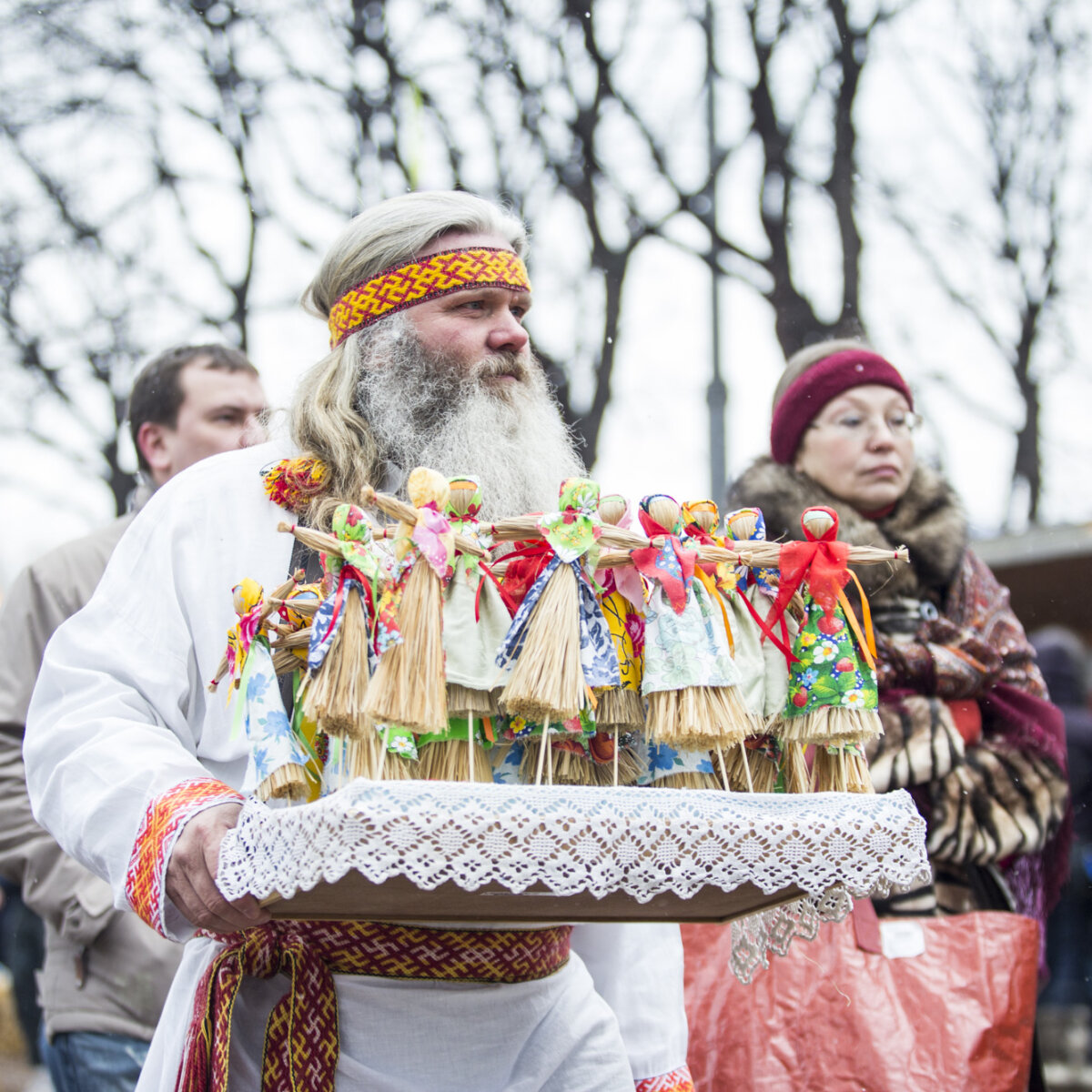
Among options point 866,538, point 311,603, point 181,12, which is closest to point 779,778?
point 311,603

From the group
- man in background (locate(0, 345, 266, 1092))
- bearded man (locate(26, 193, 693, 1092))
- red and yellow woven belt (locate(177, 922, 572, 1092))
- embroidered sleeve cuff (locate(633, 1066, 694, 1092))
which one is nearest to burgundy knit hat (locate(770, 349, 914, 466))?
bearded man (locate(26, 193, 693, 1092))

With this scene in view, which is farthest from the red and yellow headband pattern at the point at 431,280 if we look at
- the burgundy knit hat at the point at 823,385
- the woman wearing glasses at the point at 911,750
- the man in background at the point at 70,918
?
the burgundy knit hat at the point at 823,385

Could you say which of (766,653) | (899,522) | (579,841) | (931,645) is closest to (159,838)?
(579,841)

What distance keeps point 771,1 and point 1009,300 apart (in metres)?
2.56

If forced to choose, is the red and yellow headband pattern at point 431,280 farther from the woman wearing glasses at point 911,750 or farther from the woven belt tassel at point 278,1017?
the woven belt tassel at point 278,1017

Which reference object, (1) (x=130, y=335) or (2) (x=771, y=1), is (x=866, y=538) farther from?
(1) (x=130, y=335)

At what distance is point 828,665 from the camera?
1838 millimetres

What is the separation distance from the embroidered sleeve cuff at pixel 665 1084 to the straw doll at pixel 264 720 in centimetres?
100

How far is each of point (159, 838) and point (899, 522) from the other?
236 centimetres

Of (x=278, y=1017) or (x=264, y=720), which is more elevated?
(x=264, y=720)

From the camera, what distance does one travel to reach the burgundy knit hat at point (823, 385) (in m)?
3.62

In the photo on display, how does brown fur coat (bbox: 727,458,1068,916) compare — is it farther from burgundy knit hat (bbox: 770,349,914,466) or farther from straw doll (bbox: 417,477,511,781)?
straw doll (bbox: 417,477,511,781)

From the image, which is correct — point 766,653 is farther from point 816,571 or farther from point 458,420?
point 458,420

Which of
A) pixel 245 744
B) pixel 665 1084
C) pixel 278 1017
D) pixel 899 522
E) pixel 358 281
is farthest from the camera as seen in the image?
pixel 899 522
